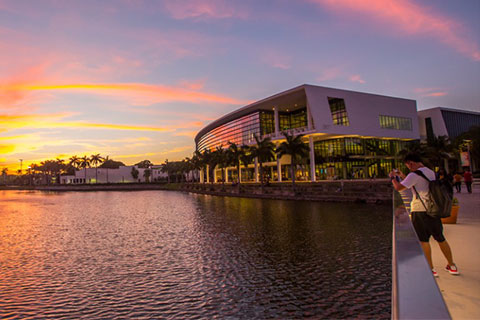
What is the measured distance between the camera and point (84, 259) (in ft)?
37.1

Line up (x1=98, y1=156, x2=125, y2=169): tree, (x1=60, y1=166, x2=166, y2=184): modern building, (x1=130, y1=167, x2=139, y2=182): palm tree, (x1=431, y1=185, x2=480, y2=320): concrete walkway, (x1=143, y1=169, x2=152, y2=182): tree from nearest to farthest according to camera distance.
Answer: (x1=431, y1=185, x2=480, y2=320): concrete walkway, (x1=60, y1=166, x2=166, y2=184): modern building, (x1=130, y1=167, x2=139, y2=182): palm tree, (x1=143, y1=169, x2=152, y2=182): tree, (x1=98, y1=156, x2=125, y2=169): tree

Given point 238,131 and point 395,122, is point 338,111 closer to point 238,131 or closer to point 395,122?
point 395,122

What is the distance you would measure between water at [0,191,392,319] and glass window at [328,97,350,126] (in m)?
44.8

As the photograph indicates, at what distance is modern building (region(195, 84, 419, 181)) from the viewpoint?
182 feet

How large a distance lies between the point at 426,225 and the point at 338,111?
56.7 metres

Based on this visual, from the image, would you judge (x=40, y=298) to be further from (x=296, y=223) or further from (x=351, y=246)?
(x=296, y=223)

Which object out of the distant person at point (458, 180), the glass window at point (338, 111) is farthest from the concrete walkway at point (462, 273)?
the glass window at point (338, 111)

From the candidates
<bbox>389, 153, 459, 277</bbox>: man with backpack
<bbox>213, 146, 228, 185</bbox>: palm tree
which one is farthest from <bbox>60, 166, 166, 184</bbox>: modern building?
<bbox>389, 153, 459, 277</bbox>: man with backpack

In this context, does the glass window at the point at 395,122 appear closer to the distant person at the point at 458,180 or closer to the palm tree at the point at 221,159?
the palm tree at the point at 221,159

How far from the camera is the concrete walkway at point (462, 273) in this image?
4.78 m

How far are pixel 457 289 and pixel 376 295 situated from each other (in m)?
1.76

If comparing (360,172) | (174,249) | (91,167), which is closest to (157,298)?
(174,249)

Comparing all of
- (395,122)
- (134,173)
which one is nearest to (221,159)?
(395,122)

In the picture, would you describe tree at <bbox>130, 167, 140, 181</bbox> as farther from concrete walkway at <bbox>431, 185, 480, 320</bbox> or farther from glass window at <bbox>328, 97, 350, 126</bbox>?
concrete walkway at <bbox>431, 185, 480, 320</bbox>
